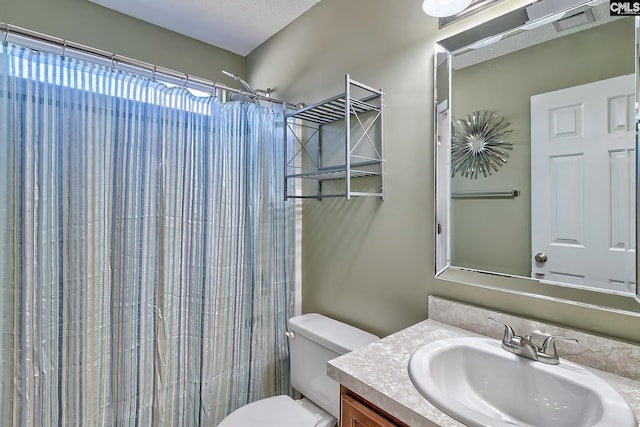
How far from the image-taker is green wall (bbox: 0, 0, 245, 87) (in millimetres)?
1519

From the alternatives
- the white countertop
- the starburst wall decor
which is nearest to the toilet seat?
the white countertop

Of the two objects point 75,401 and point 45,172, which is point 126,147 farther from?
point 75,401

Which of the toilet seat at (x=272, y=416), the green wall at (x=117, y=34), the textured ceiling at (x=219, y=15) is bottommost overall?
the toilet seat at (x=272, y=416)

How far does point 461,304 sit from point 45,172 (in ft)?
5.31

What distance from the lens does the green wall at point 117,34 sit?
1.52m

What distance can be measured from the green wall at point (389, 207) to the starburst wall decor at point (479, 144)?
10cm

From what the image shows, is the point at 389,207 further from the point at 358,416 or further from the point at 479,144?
the point at 358,416

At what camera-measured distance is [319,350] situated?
138 centimetres

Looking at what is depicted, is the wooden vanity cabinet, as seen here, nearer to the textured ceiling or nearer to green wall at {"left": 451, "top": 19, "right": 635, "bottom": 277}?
green wall at {"left": 451, "top": 19, "right": 635, "bottom": 277}

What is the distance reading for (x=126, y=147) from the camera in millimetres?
1305

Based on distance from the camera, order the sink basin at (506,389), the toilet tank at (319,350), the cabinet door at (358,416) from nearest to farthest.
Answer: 1. the sink basin at (506,389)
2. the cabinet door at (358,416)
3. the toilet tank at (319,350)

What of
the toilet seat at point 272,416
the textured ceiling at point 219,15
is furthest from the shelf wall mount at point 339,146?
the toilet seat at point 272,416

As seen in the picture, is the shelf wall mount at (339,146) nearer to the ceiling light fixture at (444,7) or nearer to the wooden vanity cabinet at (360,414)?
the ceiling light fixture at (444,7)

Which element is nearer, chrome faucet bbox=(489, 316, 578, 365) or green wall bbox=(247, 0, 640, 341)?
chrome faucet bbox=(489, 316, 578, 365)
